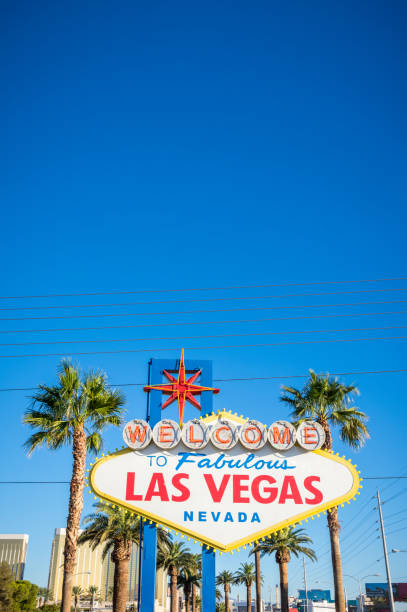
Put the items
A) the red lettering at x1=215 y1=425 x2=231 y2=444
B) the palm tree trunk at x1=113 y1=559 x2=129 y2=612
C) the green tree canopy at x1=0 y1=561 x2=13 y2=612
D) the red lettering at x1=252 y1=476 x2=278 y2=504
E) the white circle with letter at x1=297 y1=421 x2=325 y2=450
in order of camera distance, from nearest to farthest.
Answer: the red lettering at x1=252 y1=476 x2=278 y2=504 → the red lettering at x1=215 y1=425 x2=231 y2=444 → the white circle with letter at x1=297 y1=421 x2=325 y2=450 → the palm tree trunk at x1=113 y1=559 x2=129 y2=612 → the green tree canopy at x1=0 y1=561 x2=13 y2=612

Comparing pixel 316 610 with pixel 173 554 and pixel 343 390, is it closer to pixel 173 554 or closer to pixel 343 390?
pixel 173 554

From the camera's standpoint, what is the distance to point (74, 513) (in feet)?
72.5

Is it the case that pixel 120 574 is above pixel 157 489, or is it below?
below

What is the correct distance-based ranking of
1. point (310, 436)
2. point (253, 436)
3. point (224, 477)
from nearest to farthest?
point (224, 477)
point (253, 436)
point (310, 436)

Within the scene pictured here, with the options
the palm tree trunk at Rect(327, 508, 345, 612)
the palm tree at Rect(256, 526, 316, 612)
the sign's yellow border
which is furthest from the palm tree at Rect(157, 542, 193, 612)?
the sign's yellow border

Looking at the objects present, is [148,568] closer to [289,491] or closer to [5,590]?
[289,491]

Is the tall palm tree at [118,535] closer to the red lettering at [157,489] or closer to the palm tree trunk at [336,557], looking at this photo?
the palm tree trunk at [336,557]

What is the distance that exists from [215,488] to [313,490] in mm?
3123

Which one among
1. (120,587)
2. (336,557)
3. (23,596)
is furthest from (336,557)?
(23,596)

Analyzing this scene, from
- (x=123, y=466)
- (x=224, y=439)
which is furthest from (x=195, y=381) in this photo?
(x=123, y=466)

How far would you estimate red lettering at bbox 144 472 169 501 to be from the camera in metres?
18.1

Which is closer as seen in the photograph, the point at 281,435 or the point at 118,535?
the point at 281,435

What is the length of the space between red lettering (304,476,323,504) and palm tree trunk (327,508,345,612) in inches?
329

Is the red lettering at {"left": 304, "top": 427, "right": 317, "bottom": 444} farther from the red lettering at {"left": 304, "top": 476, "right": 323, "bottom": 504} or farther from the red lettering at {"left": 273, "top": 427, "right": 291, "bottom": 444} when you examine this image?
the red lettering at {"left": 304, "top": 476, "right": 323, "bottom": 504}
